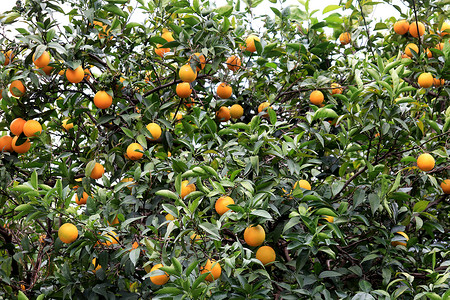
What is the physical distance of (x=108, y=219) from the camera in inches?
102

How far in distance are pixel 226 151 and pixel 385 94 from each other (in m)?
0.89

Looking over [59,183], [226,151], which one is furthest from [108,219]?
[226,151]

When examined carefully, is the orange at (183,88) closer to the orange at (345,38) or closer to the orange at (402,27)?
the orange at (345,38)

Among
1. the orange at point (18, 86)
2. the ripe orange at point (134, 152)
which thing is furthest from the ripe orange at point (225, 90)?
the orange at point (18, 86)

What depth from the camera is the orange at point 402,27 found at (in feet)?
A: 11.5

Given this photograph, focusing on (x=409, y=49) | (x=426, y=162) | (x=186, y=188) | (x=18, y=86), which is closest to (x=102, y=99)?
(x=18, y=86)

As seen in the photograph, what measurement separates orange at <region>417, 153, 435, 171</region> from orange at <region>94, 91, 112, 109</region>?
1.84m

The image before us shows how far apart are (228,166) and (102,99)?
0.91 meters

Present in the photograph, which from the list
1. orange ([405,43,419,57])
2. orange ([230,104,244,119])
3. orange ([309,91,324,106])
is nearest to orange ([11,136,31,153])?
orange ([230,104,244,119])

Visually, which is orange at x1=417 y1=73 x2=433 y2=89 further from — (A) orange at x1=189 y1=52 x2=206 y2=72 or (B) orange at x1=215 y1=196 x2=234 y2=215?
(B) orange at x1=215 y1=196 x2=234 y2=215

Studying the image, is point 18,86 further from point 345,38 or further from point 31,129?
point 345,38

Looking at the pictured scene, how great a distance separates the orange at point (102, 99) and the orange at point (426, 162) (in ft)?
6.03

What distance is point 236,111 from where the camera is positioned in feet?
10.8

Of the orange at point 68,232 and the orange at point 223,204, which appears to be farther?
the orange at point 68,232
